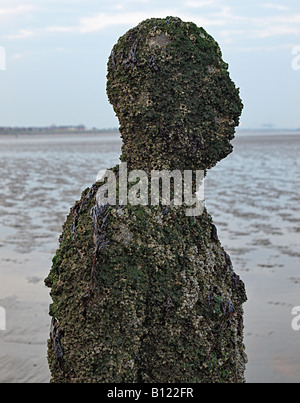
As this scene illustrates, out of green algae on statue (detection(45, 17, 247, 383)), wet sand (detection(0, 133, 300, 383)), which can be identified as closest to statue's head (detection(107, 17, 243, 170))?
green algae on statue (detection(45, 17, 247, 383))

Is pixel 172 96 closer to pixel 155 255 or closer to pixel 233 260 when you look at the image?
pixel 155 255

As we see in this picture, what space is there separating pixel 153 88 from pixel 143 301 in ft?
4.59

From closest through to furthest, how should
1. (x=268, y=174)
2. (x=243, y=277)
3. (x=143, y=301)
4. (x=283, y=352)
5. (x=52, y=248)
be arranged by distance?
1. (x=143, y=301)
2. (x=283, y=352)
3. (x=243, y=277)
4. (x=52, y=248)
5. (x=268, y=174)

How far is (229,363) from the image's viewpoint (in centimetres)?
369

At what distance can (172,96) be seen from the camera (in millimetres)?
3662

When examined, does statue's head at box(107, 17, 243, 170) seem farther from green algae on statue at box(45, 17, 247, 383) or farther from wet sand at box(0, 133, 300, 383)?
wet sand at box(0, 133, 300, 383)

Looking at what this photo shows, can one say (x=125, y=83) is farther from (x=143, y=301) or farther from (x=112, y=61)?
(x=143, y=301)

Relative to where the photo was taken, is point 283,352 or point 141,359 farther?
point 283,352

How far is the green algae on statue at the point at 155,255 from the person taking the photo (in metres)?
3.43

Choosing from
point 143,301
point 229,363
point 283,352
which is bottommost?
point 283,352

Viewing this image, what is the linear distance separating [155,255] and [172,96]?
1.07 meters

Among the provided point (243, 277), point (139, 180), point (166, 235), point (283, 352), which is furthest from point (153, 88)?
point (243, 277)

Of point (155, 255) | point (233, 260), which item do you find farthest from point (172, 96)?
point (233, 260)

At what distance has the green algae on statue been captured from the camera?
3.43 metres
